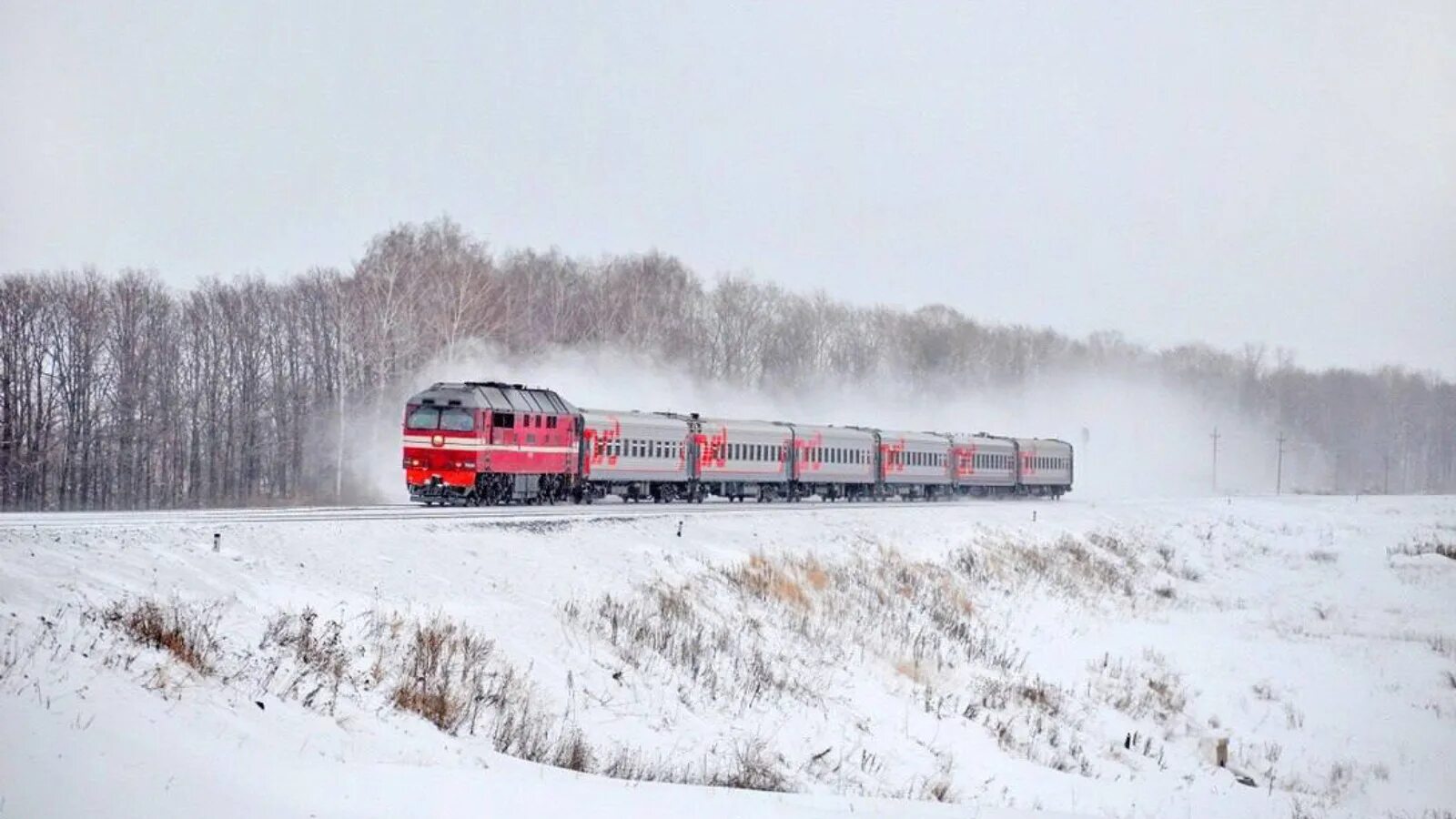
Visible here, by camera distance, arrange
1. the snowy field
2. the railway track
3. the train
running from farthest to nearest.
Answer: the train
the railway track
the snowy field

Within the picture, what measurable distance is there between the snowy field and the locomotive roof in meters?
3.88

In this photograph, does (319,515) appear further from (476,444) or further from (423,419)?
(423,419)

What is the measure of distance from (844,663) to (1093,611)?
15.2 metres

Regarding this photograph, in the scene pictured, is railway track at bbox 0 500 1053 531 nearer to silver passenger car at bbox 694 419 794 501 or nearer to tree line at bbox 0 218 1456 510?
silver passenger car at bbox 694 419 794 501

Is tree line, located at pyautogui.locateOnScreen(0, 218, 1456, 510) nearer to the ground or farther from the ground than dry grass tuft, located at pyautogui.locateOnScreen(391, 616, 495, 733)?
farther from the ground

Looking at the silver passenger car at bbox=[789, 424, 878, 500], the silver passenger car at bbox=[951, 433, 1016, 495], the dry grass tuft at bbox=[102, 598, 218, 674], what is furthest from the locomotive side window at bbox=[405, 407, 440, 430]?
the silver passenger car at bbox=[951, 433, 1016, 495]

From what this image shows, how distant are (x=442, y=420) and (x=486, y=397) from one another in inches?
52.5

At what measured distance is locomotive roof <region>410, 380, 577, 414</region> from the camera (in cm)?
3525

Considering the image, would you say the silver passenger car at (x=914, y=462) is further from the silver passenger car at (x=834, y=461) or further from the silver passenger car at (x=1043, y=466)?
the silver passenger car at (x=1043, y=466)

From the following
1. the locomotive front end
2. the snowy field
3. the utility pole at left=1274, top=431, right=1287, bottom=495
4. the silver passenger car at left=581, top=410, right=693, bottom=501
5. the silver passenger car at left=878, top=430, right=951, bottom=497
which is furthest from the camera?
the utility pole at left=1274, top=431, right=1287, bottom=495

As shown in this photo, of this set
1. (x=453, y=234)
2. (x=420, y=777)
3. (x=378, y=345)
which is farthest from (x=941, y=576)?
(x=453, y=234)

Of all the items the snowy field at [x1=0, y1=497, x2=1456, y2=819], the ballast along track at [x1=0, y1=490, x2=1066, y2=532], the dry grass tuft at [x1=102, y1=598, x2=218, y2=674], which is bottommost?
the snowy field at [x1=0, y1=497, x2=1456, y2=819]

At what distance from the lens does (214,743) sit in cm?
1273

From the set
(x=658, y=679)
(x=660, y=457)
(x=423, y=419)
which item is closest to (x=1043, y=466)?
(x=660, y=457)
